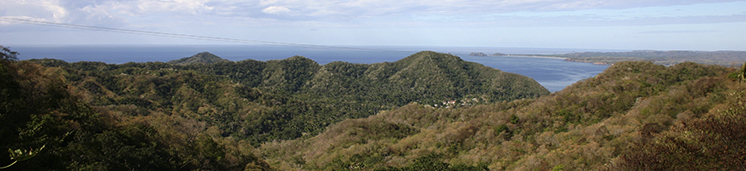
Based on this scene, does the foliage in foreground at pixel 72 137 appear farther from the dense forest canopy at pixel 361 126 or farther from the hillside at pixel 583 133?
the hillside at pixel 583 133

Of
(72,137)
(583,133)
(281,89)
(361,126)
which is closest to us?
(72,137)

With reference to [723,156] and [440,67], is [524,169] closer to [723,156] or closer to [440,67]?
[723,156]

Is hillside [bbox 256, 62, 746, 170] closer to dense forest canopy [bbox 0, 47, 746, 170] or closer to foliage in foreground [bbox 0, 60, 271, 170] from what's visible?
dense forest canopy [bbox 0, 47, 746, 170]

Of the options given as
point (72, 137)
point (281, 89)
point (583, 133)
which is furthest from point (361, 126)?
point (281, 89)

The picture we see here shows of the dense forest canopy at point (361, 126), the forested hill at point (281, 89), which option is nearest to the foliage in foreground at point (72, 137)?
the dense forest canopy at point (361, 126)

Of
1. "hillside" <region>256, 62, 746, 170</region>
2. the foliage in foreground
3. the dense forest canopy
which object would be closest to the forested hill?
the dense forest canopy

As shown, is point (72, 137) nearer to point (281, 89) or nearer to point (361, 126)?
point (361, 126)
